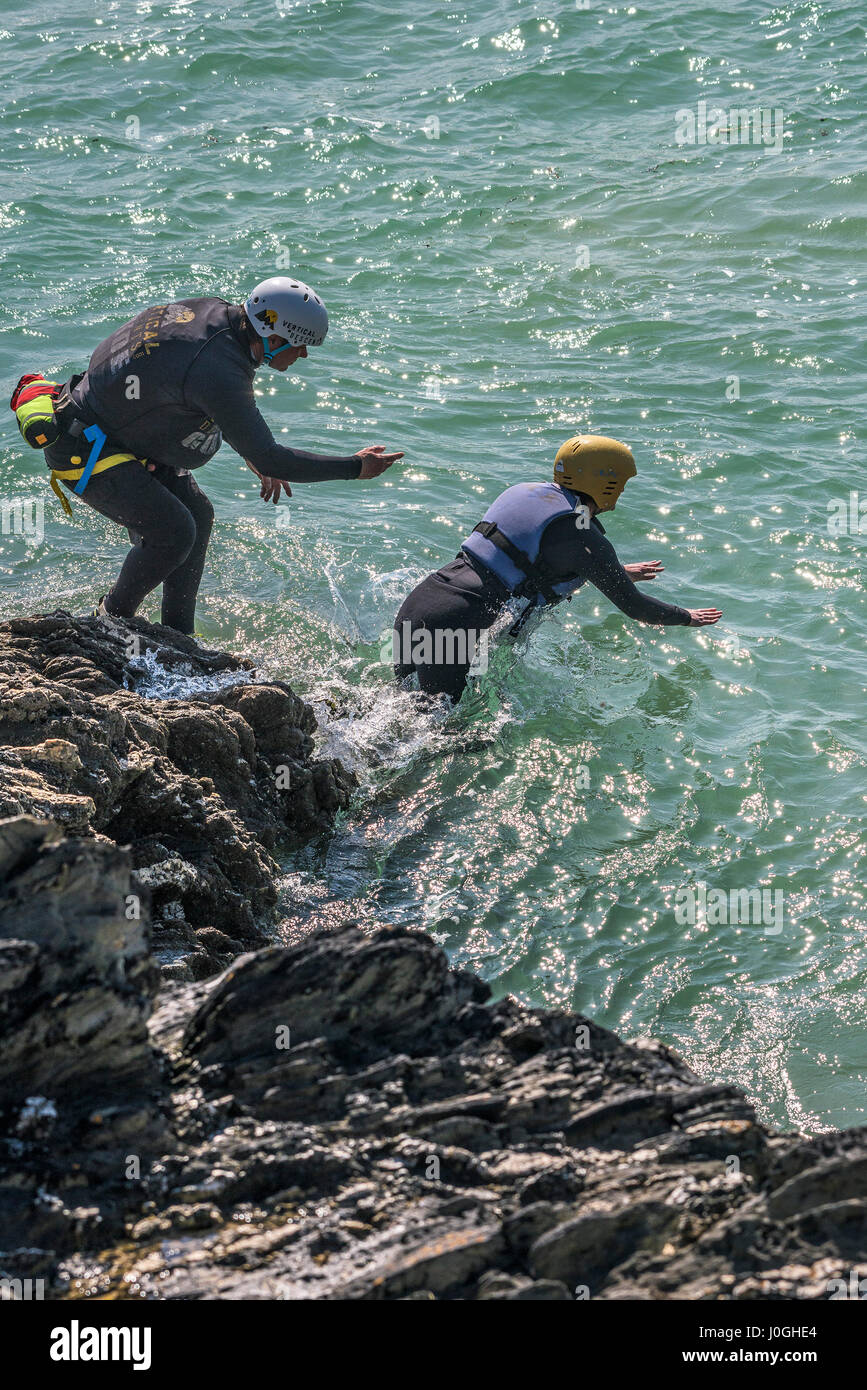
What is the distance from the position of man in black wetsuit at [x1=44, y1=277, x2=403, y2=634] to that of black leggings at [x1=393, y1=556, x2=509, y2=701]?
0.90 m

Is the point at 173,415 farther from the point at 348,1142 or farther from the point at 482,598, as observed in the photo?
the point at 348,1142

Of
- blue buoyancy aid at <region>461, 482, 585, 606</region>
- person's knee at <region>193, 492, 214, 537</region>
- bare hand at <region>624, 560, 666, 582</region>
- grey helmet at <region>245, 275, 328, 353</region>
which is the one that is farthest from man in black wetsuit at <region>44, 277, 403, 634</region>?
bare hand at <region>624, 560, 666, 582</region>

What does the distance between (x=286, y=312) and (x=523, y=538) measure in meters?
1.77

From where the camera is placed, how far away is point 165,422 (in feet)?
22.4

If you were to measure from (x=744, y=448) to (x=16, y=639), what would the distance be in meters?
6.37

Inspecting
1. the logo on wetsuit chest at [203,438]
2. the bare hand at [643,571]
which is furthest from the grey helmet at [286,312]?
the bare hand at [643,571]

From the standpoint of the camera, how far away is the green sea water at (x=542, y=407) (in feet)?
20.1

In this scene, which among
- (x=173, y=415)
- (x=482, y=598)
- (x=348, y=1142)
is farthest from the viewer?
(x=482, y=598)

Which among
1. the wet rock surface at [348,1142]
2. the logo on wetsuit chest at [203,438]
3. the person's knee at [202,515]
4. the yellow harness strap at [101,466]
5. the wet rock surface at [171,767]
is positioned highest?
the logo on wetsuit chest at [203,438]

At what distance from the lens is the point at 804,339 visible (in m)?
11.6

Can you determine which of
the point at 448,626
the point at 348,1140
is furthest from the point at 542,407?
the point at 348,1140

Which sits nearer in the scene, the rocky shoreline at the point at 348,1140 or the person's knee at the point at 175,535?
the rocky shoreline at the point at 348,1140

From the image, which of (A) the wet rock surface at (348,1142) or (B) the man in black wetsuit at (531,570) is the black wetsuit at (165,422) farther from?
(A) the wet rock surface at (348,1142)

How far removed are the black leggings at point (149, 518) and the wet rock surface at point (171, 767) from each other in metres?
0.39
